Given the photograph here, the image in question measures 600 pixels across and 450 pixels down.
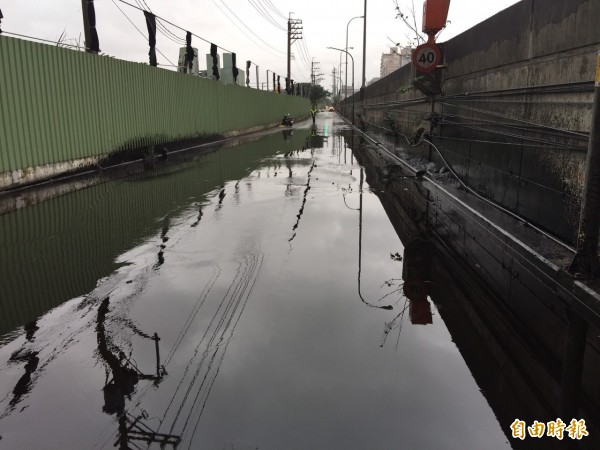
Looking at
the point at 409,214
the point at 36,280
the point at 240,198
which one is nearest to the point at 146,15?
the point at 240,198

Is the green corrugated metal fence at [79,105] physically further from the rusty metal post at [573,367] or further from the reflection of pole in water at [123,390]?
the rusty metal post at [573,367]

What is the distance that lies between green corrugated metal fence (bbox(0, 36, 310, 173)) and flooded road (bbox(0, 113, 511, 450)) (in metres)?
3.45

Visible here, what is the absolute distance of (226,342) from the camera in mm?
3789

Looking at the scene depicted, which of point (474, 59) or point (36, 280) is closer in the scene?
point (36, 280)

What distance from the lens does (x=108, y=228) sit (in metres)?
7.33

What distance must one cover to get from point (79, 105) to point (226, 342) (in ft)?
35.7

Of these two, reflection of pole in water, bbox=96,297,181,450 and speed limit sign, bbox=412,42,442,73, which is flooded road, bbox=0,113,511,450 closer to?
reflection of pole in water, bbox=96,297,181,450

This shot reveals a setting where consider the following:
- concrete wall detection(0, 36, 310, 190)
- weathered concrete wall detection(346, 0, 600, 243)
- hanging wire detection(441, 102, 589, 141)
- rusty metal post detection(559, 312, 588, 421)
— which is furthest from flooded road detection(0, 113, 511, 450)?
concrete wall detection(0, 36, 310, 190)

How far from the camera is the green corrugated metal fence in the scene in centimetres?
998

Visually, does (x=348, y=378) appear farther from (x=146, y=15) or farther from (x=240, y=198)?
(x=146, y=15)

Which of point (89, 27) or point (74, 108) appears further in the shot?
point (89, 27)

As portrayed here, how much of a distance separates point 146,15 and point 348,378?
60.9 ft

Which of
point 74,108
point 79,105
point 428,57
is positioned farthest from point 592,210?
point 79,105

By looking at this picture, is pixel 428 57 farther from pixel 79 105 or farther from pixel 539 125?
pixel 79 105
